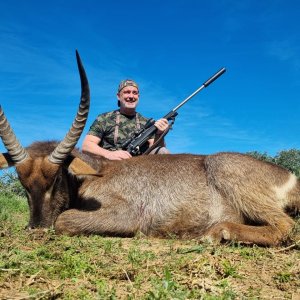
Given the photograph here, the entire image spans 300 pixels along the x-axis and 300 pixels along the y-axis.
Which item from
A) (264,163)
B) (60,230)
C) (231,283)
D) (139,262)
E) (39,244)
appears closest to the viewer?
(231,283)

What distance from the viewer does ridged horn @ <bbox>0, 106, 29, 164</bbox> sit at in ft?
17.6

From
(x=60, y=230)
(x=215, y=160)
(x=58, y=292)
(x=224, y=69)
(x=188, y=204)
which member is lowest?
(x=58, y=292)

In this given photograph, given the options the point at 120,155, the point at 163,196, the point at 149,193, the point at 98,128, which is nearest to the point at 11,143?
the point at 149,193

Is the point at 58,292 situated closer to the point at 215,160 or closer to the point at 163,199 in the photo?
the point at 163,199

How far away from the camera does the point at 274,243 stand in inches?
188

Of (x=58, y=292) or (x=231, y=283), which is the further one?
(x=231, y=283)

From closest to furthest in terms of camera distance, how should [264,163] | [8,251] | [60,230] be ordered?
1. [8,251]
2. [60,230]
3. [264,163]

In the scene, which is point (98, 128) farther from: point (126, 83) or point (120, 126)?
point (126, 83)

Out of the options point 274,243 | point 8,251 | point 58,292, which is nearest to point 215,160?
point 274,243

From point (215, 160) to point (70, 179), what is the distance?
200 centimetres

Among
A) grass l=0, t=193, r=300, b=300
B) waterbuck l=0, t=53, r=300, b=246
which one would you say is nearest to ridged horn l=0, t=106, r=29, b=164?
waterbuck l=0, t=53, r=300, b=246

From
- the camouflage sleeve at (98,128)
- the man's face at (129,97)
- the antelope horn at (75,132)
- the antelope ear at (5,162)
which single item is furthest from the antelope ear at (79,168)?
the man's face at (129,97)

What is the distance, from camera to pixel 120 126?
912 cm

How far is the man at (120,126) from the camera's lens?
27.6ft
